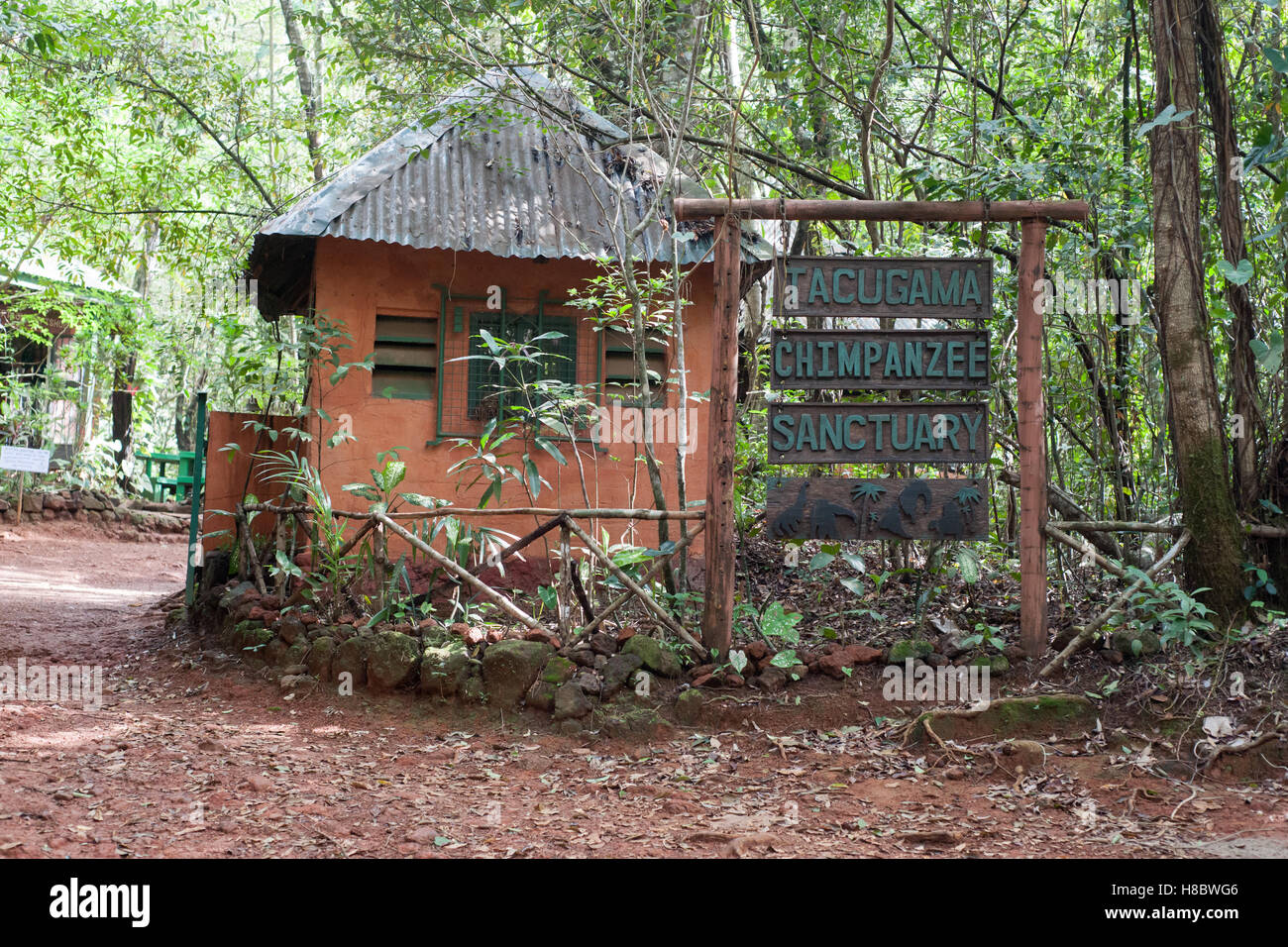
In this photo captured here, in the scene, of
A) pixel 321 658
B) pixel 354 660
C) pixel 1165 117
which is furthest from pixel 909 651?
pixel 321 658

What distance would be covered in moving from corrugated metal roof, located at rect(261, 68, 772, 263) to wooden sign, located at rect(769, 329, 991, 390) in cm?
242

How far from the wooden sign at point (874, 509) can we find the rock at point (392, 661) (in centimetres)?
223

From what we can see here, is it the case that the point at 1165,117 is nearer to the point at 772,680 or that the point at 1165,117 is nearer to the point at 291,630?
the point at 772,680

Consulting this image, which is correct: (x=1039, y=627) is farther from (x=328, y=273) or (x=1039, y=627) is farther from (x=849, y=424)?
(x=328, y=273)

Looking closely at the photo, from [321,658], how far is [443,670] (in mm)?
908

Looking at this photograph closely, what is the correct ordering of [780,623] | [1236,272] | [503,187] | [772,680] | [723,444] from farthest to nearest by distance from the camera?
[503,187] → [780,623] → [723,444] → [772,680] → [1236,272]

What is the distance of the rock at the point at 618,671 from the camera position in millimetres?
5547

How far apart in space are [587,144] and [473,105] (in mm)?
1068

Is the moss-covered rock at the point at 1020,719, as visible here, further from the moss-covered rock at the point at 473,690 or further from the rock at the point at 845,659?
the moss-covered rock at the point at 473,690

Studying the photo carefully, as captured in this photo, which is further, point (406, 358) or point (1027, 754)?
point (406, 358)

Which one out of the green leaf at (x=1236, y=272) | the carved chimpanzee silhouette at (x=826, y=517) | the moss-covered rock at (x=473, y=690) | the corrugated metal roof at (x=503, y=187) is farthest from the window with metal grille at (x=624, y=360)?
the green leaf at (x=1236, y=272)

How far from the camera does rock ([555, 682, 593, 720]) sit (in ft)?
17.9

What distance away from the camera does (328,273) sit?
8.24 m

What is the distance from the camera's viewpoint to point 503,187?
876cm
